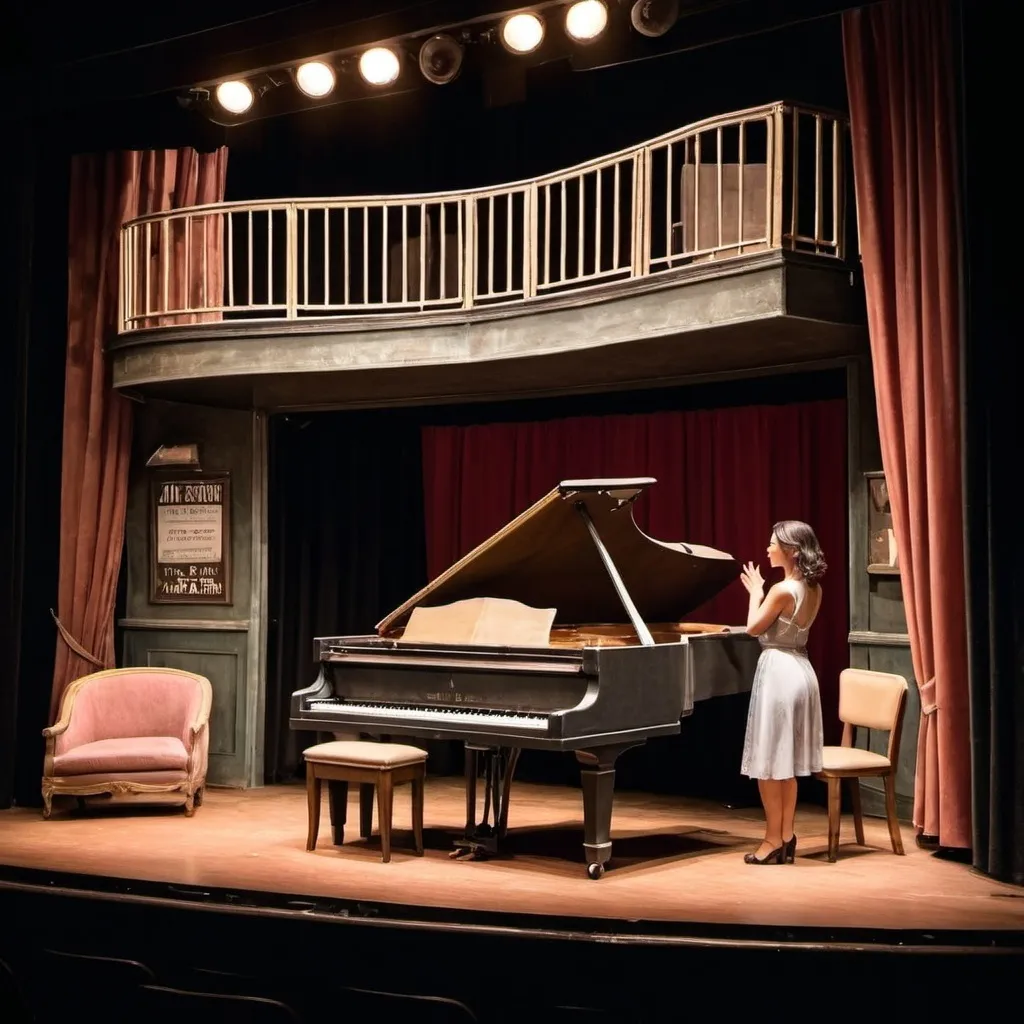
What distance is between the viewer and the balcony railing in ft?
21.1

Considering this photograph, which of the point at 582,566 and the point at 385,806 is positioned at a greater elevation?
the point at 582,566

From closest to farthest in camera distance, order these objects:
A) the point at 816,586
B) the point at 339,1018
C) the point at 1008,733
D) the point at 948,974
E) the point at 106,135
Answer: the point at 339,1018 → the point at 948,974 → the point at 1008,733 → the point at 816,586 → the point at 106,135

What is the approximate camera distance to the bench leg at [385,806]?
18.9 ft

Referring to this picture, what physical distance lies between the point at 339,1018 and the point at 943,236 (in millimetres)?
4299

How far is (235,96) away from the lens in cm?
699

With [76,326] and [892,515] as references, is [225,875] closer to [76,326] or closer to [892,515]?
[892,515]

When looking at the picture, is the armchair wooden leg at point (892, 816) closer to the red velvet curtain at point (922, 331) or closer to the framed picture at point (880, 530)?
the red velvet curtain at point (922, 331)

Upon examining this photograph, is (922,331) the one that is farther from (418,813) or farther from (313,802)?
(313,802)

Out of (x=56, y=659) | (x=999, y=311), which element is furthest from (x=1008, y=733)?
(x=56, y=659)

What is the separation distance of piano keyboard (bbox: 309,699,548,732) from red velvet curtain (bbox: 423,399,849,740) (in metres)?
2.25

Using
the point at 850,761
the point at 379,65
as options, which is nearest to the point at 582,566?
the point at 850,761

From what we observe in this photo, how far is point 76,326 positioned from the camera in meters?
8.14

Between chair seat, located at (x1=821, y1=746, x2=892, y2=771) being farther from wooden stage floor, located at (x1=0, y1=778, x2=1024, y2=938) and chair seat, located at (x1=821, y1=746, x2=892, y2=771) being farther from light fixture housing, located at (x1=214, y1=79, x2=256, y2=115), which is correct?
light fixture housing, located at (x1=214, y1=79, x2=256, y2=115)

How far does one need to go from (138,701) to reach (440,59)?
384 centimetres
